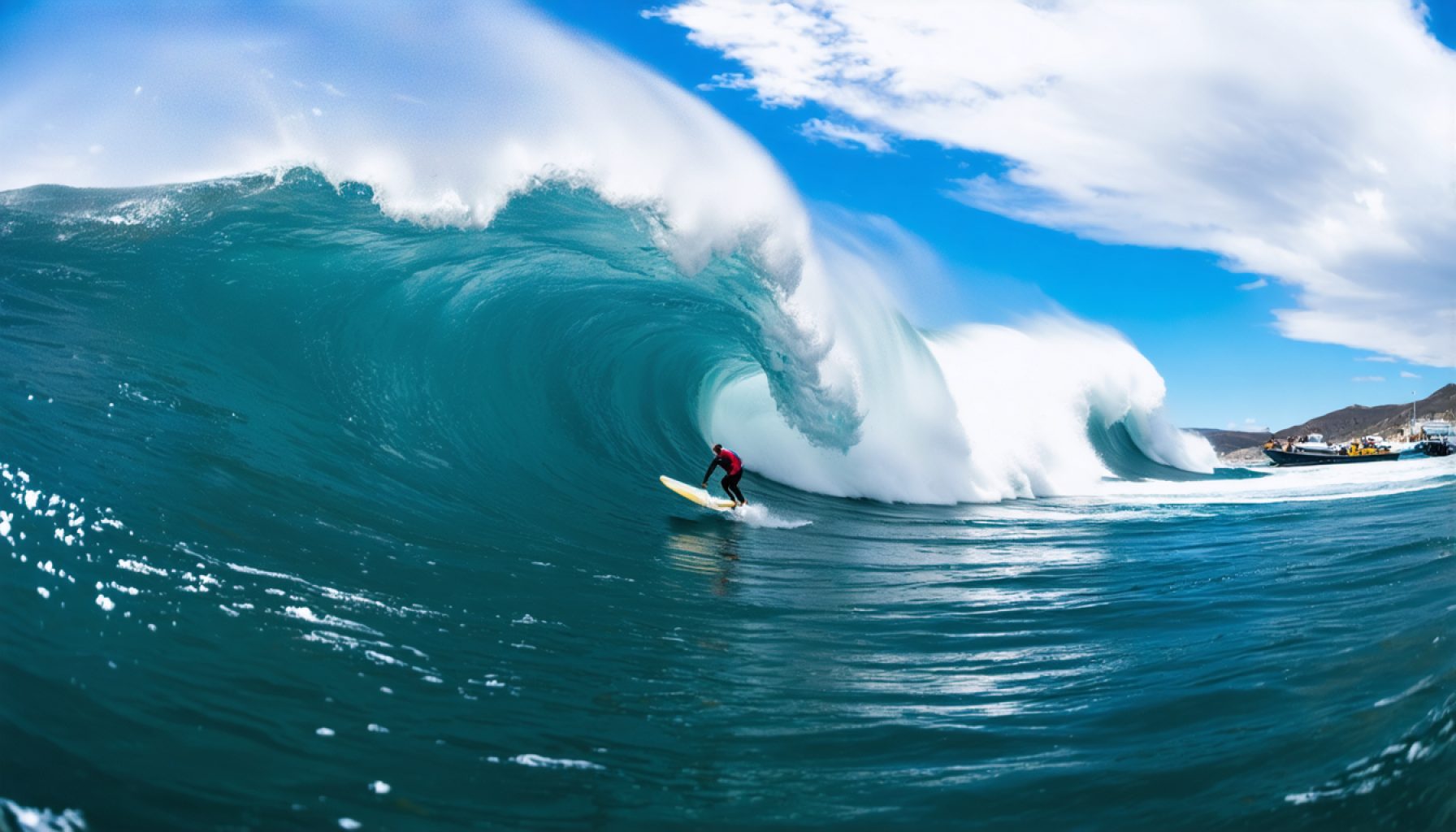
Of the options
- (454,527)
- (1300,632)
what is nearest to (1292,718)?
(1300,632)

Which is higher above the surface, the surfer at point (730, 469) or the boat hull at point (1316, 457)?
the surfer at point (730, 469)

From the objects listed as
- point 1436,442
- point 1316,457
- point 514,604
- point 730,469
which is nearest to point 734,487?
point 730,469

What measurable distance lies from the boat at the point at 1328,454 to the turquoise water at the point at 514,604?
83.5 feet

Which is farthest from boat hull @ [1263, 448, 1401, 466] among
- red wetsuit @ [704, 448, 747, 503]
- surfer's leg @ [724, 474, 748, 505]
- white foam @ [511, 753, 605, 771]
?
white foam @ [511, 753, 605, 771]

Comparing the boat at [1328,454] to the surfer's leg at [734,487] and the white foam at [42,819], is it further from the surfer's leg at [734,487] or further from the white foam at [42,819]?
the white foam at [42,819]

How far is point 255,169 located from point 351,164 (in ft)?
3.55

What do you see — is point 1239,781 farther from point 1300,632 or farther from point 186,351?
point 186,351

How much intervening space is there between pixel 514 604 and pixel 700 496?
564 centimetres

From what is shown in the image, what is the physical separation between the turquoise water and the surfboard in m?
0.22

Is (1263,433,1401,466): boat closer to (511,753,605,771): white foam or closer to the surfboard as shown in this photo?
the surfboard

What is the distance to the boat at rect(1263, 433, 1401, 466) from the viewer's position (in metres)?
33.9

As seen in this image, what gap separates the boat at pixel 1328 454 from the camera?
1336 inches

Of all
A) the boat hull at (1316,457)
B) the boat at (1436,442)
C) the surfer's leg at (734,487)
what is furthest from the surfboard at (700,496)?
the boat at (1436,442)

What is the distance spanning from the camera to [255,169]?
34.9 ft
